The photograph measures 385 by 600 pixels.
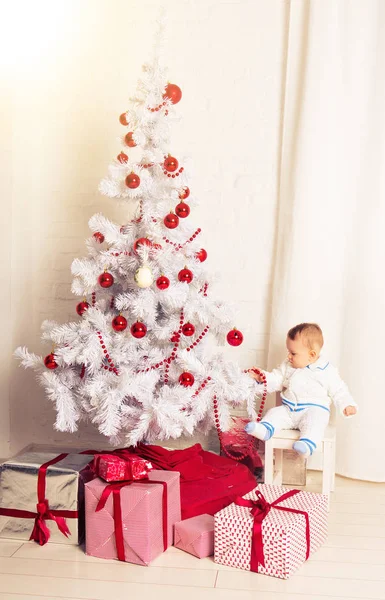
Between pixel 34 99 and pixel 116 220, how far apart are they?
667 millimetres

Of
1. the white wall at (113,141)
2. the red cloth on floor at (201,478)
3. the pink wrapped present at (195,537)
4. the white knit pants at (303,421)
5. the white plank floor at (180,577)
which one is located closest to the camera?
the white plank floor at (180,577)

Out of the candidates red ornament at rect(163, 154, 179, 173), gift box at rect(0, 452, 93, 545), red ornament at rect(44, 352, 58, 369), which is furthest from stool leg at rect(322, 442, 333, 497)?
red ornament at rect(163, 154, 179, 173)

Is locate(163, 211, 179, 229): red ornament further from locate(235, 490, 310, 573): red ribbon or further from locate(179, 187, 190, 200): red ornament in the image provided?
locate(235, 490, 310, 573): red ribbon

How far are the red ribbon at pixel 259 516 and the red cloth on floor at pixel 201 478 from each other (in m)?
0.23

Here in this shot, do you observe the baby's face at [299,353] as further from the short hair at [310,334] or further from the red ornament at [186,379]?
the red ornament at [186,379]

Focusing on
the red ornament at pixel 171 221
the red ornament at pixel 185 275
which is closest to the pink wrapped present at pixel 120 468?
the red ornament at pixel 185 275

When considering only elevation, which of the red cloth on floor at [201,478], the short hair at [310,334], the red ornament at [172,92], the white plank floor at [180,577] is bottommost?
the white plank floor at [180,577]

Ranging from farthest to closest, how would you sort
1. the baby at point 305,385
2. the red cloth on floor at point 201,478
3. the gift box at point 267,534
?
the baby at point 305,385, the red cloth on floor at point 201,478, the gift box at point 267,534

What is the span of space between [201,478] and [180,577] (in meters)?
0.52

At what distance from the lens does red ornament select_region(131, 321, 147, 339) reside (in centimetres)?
244

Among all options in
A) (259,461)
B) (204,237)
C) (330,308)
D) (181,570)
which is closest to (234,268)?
(204,237)

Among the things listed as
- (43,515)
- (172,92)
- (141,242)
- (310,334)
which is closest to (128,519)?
(43,515)

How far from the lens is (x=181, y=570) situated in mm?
2080

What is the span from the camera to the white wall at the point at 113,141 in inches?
119
